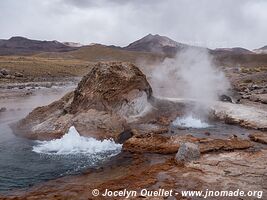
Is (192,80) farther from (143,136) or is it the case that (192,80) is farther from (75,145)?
(75,145)

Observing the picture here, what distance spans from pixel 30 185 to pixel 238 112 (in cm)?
1450

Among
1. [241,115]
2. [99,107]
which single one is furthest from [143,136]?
[241,115]

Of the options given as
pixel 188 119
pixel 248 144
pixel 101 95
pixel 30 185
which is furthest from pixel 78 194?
pixel 188 119

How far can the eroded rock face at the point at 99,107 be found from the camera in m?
18.7

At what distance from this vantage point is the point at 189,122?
865 inches

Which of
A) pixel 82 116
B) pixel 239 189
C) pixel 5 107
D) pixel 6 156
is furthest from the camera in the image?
pixel 5 107

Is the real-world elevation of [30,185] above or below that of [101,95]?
below

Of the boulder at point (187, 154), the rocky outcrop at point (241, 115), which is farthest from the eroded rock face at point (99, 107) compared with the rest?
the boulder at point (187, 154)

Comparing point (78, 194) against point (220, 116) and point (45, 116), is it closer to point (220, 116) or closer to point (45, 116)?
point (45, 116)

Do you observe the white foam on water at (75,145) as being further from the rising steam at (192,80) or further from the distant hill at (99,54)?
the distant hill at (99,54)

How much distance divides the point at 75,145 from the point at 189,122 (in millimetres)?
7621

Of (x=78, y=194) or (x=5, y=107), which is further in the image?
(x=5, y=107)

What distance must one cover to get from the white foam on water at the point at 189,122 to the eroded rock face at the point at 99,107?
75.0 inches

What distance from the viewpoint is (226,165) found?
511 inches
